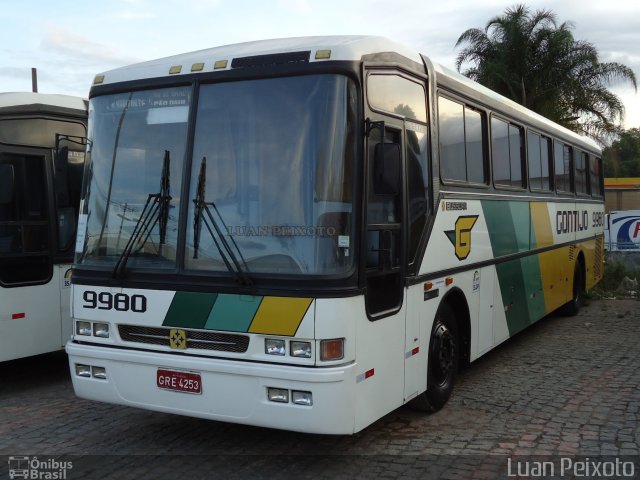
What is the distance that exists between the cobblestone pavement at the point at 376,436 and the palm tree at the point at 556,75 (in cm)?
2200

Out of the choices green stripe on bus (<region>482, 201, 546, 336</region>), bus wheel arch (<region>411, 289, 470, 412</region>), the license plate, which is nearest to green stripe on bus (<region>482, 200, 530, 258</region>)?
green stripe on bus (<region>482, 201, 546, 336</region>)

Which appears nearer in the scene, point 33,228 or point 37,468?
point 37,468

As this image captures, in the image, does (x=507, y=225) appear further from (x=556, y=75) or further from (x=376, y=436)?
(x=556, y=75)

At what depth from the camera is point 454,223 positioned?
671cm

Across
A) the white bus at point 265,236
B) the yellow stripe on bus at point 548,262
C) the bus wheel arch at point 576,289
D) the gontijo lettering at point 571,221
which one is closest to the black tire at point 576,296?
the bus wheel arch at point 576,289

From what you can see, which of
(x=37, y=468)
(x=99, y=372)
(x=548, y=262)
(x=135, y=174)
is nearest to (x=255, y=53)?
(x=135, y=174)

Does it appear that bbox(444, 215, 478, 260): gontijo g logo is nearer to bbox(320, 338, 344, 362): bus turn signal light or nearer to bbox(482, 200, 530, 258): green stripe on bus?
bbox(482, 200, 530, 258): green stripe on bus

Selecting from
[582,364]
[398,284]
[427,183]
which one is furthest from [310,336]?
[582,364]

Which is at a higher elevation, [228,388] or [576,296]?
[228,388]

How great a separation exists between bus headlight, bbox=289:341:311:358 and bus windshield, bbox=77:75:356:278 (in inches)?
18.6

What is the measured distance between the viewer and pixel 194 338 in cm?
517

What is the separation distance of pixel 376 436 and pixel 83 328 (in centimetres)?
249

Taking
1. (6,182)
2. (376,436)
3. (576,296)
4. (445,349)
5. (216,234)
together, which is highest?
(6,182)

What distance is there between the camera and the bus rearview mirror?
24.5 feet
